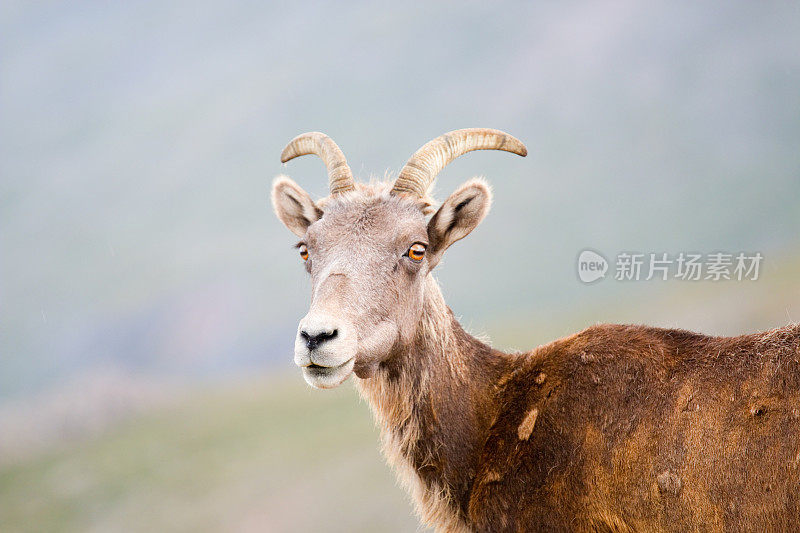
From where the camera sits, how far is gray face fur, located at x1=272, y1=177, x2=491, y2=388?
6.99m

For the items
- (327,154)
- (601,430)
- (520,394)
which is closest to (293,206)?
(327,154)

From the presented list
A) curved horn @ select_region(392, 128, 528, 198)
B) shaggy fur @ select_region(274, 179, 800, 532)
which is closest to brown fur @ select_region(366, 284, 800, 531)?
shaggy fur @ select_region(274, 179, 800, 532)

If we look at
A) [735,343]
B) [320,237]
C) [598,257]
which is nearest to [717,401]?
[735,343]

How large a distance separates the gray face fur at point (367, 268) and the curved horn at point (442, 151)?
0.23m

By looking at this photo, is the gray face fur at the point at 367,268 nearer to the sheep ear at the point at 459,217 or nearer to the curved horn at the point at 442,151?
the sheep ear at the point at 459,217

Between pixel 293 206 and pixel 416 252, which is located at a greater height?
pixel 293 206

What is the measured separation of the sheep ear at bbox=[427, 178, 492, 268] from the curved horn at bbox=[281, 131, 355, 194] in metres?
1.29

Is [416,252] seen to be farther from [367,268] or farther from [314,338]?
[314,338]

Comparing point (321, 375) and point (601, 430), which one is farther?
point (601, 430)

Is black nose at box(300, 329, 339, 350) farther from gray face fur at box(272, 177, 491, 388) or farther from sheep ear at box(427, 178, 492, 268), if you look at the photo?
sheep ear at box(427, 178, 492, 268)

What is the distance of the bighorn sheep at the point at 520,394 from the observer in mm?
6793

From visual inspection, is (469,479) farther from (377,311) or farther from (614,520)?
(377,311)

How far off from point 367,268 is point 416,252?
26.1 inches

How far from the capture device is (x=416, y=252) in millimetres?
7996
